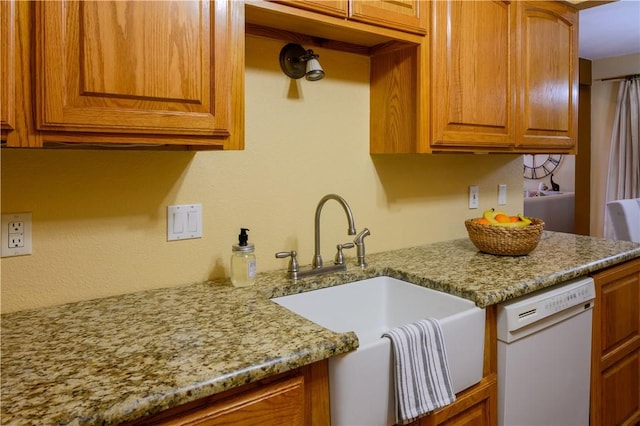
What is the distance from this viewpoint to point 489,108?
183 cm

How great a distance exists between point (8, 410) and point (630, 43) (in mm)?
5434

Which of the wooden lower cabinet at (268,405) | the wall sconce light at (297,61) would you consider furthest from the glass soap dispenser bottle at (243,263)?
the wall sconce light at (297,61)

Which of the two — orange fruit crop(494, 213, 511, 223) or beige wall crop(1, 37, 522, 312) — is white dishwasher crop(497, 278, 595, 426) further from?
beige wall crop(1, 37, 522, 312)

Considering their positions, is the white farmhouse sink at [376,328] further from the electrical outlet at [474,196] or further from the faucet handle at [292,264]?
the electrical outlet at [474,196]

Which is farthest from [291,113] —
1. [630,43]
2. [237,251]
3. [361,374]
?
[630,43]

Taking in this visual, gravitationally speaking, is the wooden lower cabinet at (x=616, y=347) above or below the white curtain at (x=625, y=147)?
below

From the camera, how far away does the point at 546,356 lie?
1.53m

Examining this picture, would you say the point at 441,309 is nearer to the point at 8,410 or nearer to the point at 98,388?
the point at 98,388

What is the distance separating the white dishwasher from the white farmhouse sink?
0.13 meters

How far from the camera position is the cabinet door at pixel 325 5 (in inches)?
52.3

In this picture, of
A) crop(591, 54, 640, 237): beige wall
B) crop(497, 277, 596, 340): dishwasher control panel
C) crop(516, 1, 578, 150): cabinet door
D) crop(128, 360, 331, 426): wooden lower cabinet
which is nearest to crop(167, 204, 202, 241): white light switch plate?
crop(128, 360, 331, 426): wooden lower cabinet

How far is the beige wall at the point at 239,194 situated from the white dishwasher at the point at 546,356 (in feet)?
Result: 2.27

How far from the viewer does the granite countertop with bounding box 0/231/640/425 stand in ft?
2.48

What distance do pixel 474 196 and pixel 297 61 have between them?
1.24 meters
